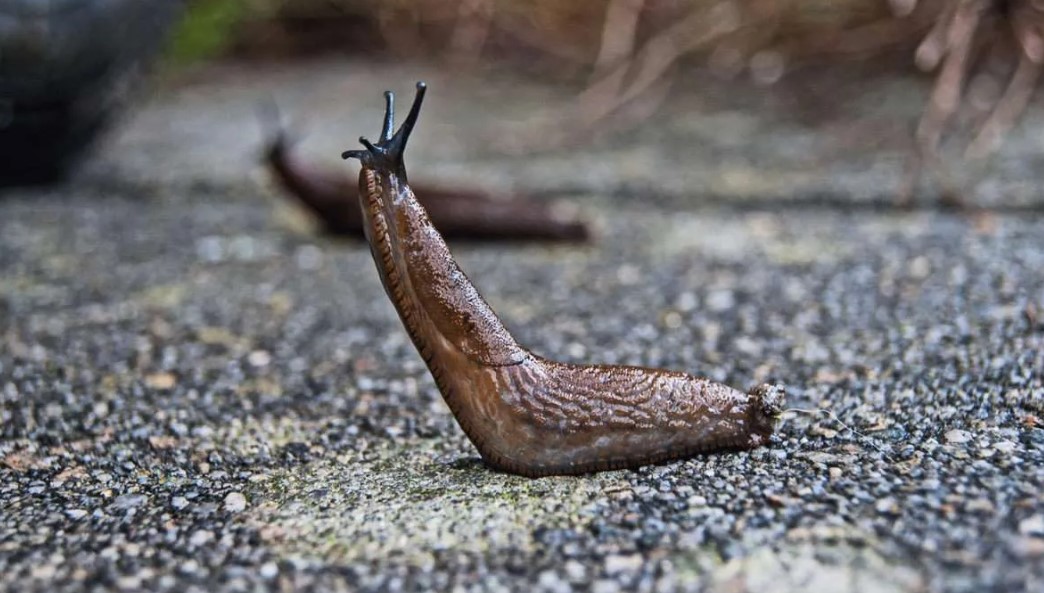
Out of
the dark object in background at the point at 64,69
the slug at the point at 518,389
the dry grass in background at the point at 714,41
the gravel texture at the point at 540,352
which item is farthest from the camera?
the dry grass in background at the point at 714,41

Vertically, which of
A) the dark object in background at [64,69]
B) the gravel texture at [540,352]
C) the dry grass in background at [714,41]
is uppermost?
the dry grass in background at [714,41]

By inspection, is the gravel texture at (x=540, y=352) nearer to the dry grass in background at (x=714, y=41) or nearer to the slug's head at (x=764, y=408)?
the slug's head at (x=764, y=408)

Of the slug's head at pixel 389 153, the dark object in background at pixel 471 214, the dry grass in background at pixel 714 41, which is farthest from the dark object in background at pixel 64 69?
the slug's head at pixel 389 153

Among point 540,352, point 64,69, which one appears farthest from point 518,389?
point 64,69

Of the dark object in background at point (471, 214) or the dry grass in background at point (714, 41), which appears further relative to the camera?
the dry grass in background at point (714, 41)

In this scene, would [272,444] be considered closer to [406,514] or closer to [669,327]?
[406,514]

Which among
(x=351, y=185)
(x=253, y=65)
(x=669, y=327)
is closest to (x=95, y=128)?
(x=351, y=185)

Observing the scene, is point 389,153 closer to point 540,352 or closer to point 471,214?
point 540,352

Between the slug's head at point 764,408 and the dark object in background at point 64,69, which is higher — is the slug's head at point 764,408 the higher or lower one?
the lower one
